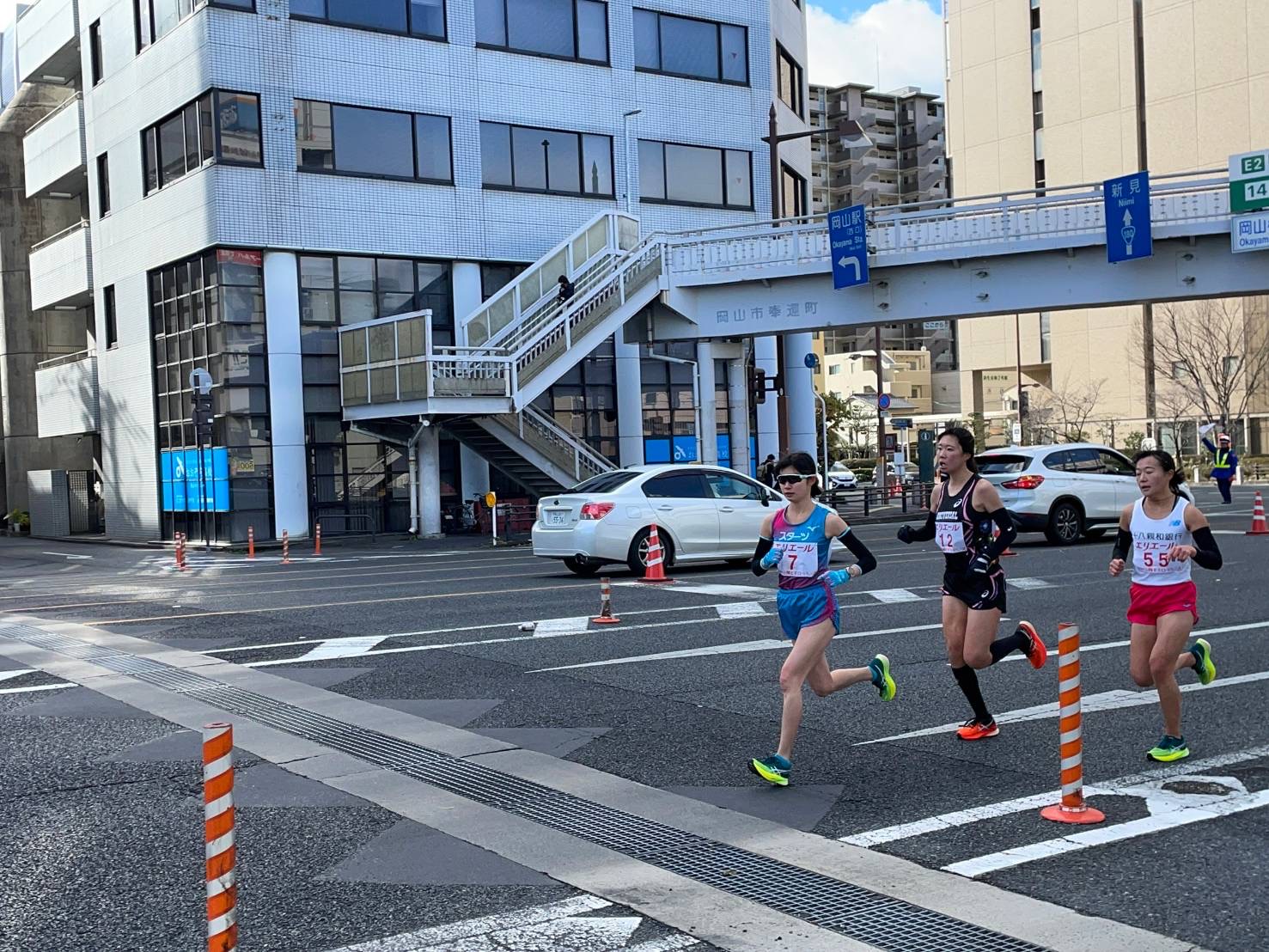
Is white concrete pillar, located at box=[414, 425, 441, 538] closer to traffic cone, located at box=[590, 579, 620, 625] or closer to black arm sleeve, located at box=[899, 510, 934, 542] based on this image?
traffic cone, located at box=[590, 579, 620, 625]

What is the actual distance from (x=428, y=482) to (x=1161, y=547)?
2605cm

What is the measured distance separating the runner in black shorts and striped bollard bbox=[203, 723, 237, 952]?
4614 millimetres

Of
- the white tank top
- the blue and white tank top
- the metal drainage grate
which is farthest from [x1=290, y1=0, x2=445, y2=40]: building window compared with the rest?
the white tank top

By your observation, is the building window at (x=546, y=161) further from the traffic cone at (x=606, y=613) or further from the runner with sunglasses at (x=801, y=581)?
the runner with sunglasses at (x=801, y=581)

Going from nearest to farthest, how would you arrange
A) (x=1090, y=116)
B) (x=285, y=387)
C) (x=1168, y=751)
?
(x=1168, y=751), (x=285, y=387), (x=1090, y=116)

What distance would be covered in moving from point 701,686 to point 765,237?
23.4 meters

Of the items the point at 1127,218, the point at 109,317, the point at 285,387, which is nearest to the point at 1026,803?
the point at 1127,218

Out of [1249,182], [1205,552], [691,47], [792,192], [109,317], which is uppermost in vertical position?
[691,47]

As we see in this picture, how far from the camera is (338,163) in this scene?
33.4m

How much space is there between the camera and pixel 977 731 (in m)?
7.89

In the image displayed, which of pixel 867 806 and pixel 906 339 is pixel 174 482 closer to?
pixel 867 806

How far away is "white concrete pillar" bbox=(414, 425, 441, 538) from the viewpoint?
106 feet

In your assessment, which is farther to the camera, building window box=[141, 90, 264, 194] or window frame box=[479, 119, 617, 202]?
window frame box=[479, 119, 617, 202]

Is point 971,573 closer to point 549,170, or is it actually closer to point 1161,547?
point 1161,547
